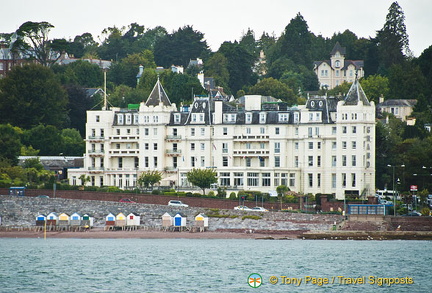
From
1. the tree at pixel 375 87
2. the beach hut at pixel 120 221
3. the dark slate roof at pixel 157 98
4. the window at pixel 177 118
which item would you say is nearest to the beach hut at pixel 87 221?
the beach hut at pixel 120 221

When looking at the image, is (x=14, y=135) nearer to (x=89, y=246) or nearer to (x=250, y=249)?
(x=89, y=246)

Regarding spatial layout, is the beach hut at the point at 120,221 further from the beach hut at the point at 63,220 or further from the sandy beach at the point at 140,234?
the beach hut at the point at 63,220

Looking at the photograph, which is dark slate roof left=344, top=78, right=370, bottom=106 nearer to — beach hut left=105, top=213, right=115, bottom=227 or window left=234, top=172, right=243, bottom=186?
window left=234, top=172, right=243, bottom=186

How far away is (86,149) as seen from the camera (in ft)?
442

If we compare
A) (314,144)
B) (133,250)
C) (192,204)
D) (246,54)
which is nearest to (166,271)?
(133,250)

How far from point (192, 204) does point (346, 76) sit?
82492 mm

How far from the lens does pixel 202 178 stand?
408 ft

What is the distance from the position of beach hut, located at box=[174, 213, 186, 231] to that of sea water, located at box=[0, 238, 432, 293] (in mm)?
2894

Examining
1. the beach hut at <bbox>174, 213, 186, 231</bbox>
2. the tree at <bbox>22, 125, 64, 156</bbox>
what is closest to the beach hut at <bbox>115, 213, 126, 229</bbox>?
the beach hut at <bbox>174, 213, 186, 231</bbox>

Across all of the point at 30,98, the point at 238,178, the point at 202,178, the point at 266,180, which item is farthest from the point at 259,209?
the point at 30,98

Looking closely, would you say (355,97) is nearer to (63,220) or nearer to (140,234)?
(140,234)

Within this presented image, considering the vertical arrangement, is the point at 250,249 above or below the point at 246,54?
below

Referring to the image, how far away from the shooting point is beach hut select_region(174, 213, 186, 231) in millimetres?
115250

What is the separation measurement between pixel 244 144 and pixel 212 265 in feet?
128
